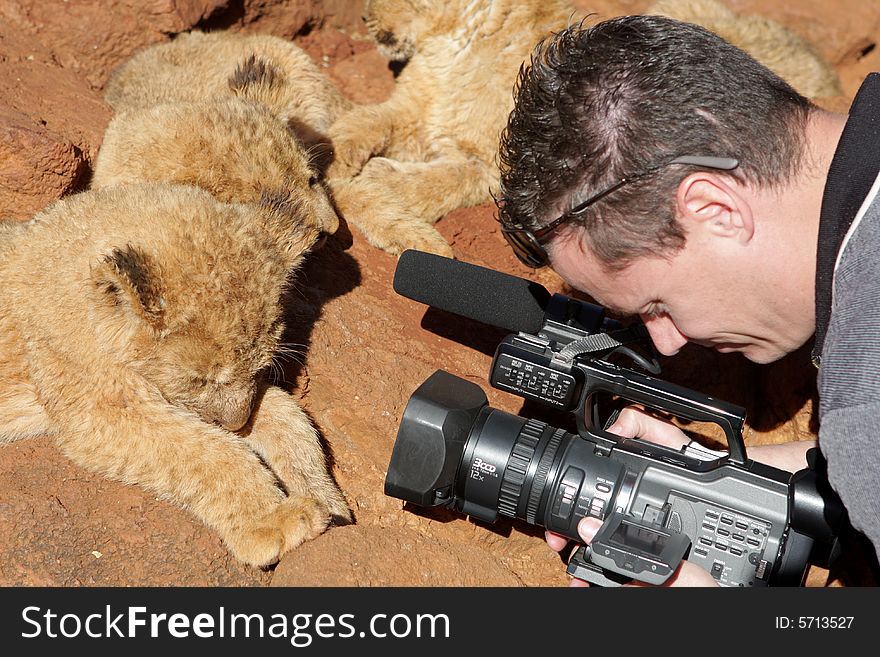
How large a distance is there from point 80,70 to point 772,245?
19.2 ft

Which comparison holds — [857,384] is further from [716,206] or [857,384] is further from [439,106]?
[439,106]

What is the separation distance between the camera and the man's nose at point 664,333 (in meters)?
3.48

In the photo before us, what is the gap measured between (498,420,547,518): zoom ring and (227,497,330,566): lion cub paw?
33.5 inches

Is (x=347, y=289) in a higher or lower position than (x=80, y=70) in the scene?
lower

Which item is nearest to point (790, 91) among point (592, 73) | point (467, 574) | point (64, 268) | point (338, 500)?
point (592, 73)

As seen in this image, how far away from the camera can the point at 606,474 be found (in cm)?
334

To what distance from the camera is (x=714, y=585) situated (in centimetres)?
301

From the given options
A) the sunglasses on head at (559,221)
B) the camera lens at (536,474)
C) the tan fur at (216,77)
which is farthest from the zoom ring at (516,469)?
the tan fur at (216,77)

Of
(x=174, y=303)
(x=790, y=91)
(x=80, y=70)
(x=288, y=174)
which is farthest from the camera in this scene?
(x=80, y=70)

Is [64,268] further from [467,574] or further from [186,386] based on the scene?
[467,574]

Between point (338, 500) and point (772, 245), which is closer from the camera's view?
point (772, 245)

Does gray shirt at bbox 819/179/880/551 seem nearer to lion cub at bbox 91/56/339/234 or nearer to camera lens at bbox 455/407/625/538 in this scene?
camera lens at bbox 455/407/625/538

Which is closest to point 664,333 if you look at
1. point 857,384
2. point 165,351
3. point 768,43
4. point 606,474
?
point 606,474

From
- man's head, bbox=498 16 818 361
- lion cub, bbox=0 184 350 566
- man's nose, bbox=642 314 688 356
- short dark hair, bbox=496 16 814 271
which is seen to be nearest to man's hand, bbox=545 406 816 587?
man's nose, bbox=642 314 688 356
